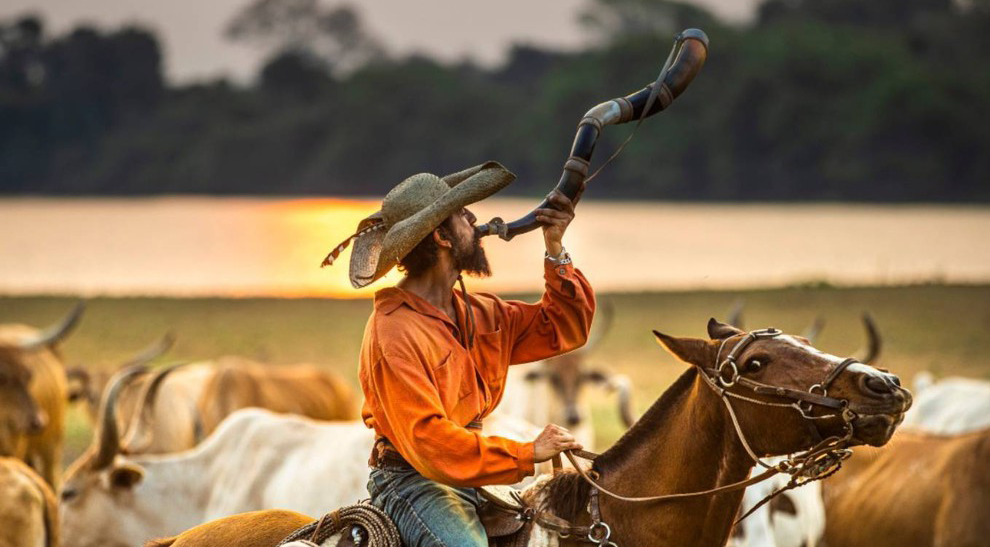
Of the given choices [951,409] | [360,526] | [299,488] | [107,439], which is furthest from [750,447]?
[951,409]

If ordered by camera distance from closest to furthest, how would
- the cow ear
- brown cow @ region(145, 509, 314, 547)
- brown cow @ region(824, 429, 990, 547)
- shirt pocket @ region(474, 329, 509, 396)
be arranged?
shirt pocket @ region(474, 329, 509, 396) → brown cow @ region(145, 509, 314, 547) → brown cow @ region(824, 429, 990, 547) → the cow ear

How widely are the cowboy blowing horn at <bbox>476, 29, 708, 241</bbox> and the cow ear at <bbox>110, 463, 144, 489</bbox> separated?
4076mm

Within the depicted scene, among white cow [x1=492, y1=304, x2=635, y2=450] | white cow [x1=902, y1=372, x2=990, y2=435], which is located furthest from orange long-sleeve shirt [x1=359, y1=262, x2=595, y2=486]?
white cow [x1=492, y1=304, x2=635, y2=450]

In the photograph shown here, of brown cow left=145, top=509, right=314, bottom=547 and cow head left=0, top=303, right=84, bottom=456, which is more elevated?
brown cow left=145, top=509, right=314, bottom=547

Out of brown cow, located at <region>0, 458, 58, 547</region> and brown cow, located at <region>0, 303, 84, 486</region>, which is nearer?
brown cow, located at <region>0, 458, 58, 547</region>

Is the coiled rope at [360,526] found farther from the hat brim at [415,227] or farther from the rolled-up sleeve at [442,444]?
the hat brim at [415,227]

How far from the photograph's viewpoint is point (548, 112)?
4944 centimetres

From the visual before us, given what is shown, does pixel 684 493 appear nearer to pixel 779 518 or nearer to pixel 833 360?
pixel 833 360

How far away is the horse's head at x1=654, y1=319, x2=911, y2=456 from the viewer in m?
4.00

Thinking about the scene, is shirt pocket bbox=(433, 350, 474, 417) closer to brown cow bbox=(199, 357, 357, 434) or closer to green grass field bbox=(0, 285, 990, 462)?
brown cow bbox=(199, 357, 357, 434)

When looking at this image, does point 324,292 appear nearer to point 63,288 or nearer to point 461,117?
point 63,288

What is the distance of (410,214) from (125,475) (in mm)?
4110

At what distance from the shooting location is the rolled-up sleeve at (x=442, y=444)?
416 centimetres

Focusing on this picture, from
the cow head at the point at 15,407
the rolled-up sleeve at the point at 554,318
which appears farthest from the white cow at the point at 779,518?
the cow head at the point at 15,407
